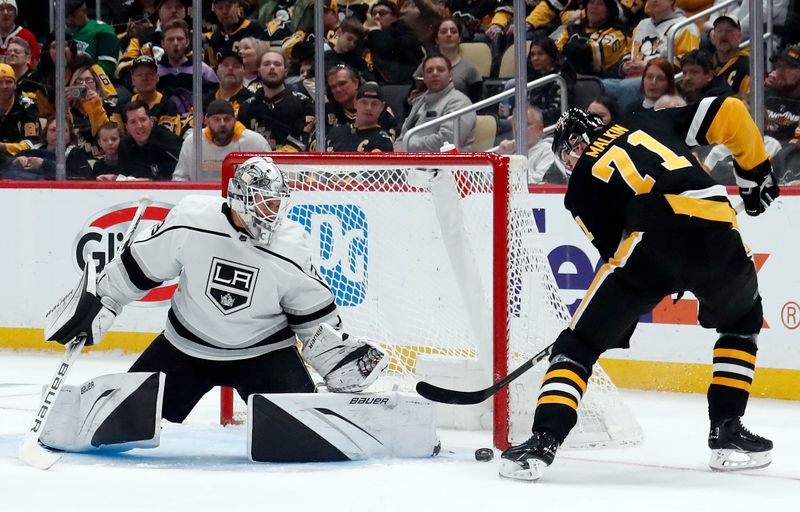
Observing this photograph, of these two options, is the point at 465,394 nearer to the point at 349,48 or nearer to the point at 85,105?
the point at 349,48

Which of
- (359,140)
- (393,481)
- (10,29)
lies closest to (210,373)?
(393,481)

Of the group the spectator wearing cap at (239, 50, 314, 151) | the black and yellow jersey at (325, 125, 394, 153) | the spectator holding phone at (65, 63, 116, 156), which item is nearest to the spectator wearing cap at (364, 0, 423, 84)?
the black and yellow jersey at (325, 125, 394, 153)

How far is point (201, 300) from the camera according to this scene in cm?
375

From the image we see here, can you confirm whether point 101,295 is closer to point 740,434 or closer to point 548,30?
point 740,434

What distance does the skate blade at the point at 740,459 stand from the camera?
3582 millimetres

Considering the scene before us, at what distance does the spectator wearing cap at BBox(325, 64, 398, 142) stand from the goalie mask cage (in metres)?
0.82

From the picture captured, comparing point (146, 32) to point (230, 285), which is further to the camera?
point (146, 32)

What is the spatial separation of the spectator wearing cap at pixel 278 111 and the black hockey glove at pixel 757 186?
8.90 ft

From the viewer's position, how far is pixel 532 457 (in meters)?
3.36

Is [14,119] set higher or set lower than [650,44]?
lower

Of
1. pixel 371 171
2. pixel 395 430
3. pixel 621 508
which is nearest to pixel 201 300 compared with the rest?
pixel 395 430

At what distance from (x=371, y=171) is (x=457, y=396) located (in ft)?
3.80

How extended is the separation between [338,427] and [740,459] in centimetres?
114

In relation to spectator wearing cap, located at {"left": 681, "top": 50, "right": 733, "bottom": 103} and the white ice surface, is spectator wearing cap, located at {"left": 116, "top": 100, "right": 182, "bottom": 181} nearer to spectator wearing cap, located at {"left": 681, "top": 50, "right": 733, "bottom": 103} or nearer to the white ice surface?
the white ice surface
